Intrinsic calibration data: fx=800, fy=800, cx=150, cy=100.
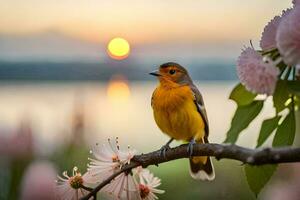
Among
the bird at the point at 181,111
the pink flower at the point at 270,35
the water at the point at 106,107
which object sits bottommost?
the water at the point at 106,107

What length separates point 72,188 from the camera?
0.40m

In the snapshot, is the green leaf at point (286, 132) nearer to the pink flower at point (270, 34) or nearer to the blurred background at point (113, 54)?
the pink flower at point (270, 34)

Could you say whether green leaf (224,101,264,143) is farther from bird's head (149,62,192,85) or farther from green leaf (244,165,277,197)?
bird's head (149,62,192,85)

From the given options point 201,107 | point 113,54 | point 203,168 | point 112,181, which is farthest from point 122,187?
point 113,54

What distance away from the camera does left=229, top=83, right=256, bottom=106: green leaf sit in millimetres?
406

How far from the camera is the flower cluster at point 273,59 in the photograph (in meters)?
0.31

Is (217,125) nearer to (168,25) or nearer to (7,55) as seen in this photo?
(168,25)

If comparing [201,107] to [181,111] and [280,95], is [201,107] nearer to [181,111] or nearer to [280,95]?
[181,111]

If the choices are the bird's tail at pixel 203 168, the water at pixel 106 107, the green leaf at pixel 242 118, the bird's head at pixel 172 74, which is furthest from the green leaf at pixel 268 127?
the water at pixel 106 107

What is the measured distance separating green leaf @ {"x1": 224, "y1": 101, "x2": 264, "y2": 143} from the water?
0.82 meters

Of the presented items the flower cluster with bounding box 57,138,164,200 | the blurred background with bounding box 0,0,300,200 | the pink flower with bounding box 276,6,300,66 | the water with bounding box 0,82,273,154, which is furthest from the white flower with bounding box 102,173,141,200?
the blurred background with bounding box 0,0,300,200

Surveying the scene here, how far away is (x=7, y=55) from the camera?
2064 mm

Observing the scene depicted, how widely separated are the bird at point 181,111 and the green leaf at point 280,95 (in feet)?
0.88

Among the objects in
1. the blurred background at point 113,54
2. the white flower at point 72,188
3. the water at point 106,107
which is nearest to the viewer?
the white flower at point 72,188
